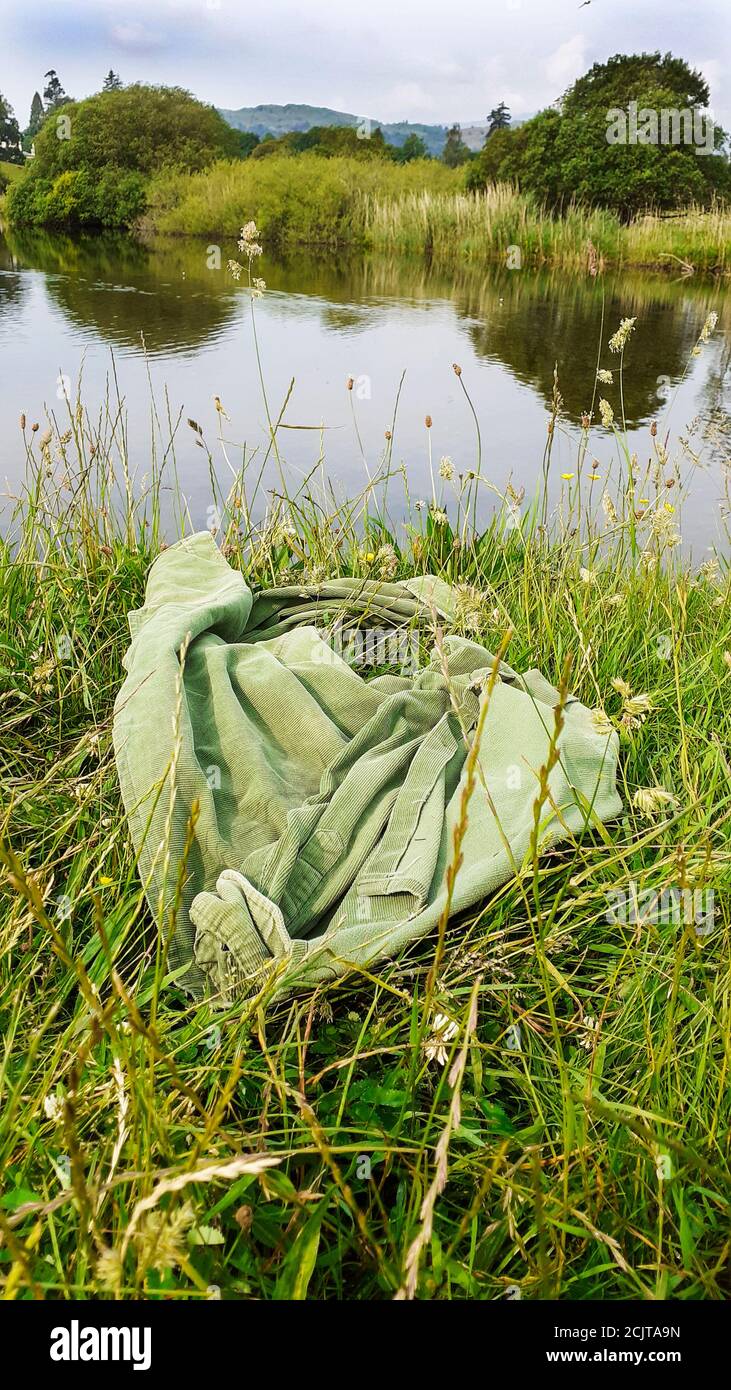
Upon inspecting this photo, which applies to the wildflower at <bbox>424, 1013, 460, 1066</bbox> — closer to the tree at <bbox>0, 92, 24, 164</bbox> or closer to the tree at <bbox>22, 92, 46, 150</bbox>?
the tree at <bbox>0, 92, 24, 164</bbox>

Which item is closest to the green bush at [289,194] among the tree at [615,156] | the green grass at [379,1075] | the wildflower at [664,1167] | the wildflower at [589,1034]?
the tree at [615,156]

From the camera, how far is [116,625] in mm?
2697

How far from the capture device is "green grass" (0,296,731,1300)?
938 mm

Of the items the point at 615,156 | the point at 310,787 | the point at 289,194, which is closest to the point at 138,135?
the point at 289,194

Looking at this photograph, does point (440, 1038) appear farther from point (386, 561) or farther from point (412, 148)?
point (412, 148)

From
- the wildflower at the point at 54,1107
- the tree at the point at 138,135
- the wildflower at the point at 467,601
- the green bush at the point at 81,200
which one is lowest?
the wildflower at the point at 54,1107

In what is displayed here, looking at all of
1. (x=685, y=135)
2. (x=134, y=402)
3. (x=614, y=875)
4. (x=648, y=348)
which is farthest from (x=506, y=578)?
(x=685, y=135)

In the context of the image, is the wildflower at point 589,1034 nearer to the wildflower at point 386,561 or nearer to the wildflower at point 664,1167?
the wildflower at point 664,1167

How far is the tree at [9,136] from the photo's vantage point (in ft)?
116

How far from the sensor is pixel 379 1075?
4.60 feet

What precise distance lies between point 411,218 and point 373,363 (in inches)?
430

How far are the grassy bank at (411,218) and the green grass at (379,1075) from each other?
13.2 metres

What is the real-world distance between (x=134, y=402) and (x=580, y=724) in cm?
596

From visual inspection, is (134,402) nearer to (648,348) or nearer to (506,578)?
(506,578)
